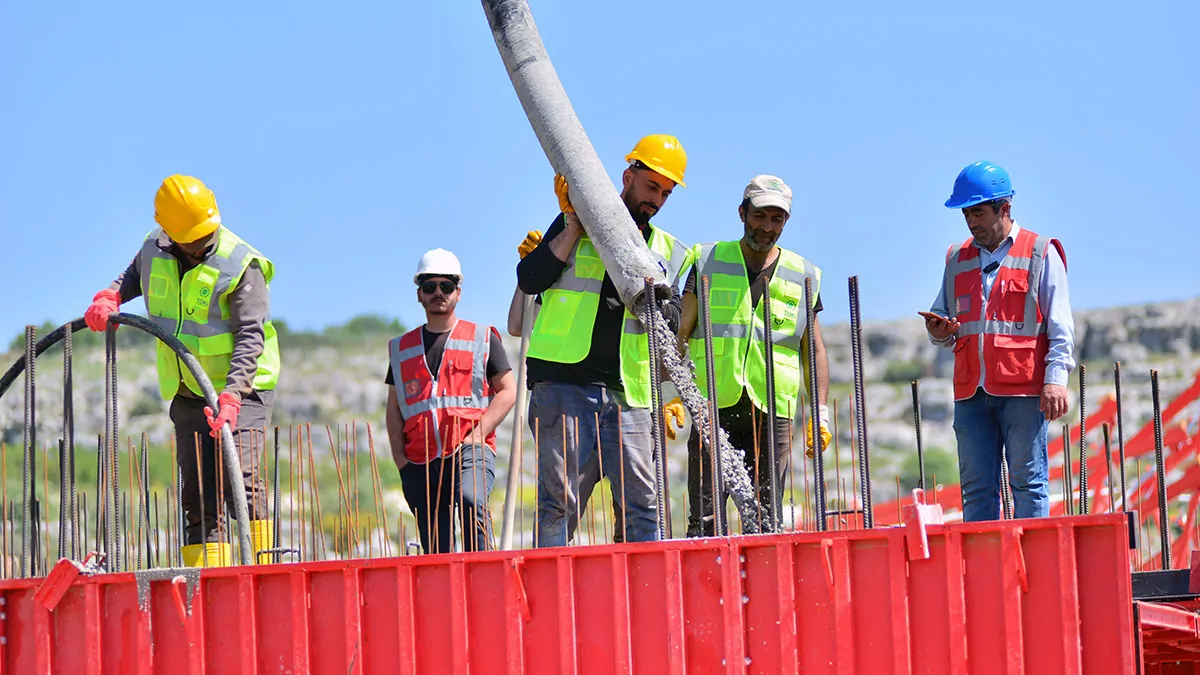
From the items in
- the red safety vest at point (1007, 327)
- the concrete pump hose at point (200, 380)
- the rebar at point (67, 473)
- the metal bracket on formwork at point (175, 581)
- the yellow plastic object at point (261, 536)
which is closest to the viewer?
the metal bracket on formwork at point (175, 581)

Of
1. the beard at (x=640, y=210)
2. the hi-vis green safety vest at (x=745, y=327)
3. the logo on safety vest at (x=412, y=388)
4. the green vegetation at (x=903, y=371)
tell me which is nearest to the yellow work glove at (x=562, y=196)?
the beard at (x=640, y=210)

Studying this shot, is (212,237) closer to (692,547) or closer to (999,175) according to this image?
(692,547)

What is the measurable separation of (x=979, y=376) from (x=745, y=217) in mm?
1552

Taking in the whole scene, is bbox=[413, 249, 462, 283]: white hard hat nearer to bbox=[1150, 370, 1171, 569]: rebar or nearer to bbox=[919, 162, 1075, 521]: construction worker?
bbox=[919, 162, 1075, 521]: construction worker

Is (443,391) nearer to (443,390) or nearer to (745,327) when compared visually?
(443,390)

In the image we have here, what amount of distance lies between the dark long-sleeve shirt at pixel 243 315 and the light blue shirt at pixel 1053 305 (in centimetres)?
352

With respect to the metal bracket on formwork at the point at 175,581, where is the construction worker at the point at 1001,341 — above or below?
above

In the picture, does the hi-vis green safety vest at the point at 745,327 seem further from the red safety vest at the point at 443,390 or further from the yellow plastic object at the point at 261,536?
the yellow plastic object at the point at 261,536

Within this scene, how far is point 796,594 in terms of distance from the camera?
5883 millimetres

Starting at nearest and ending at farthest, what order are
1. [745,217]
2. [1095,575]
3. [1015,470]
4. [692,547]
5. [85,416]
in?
[1095,575] < [692,547] < [1015,470] < [745,217] < [85,416]

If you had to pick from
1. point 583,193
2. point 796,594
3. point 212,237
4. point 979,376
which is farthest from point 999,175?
point 212,237

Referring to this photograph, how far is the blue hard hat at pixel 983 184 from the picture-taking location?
24.0 feet

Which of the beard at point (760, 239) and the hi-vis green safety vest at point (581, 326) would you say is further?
the beard at point (760, 239)

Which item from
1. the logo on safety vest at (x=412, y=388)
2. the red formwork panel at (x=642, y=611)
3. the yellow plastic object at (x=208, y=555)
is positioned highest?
the logo on safety vest at (x=412, y=388)
